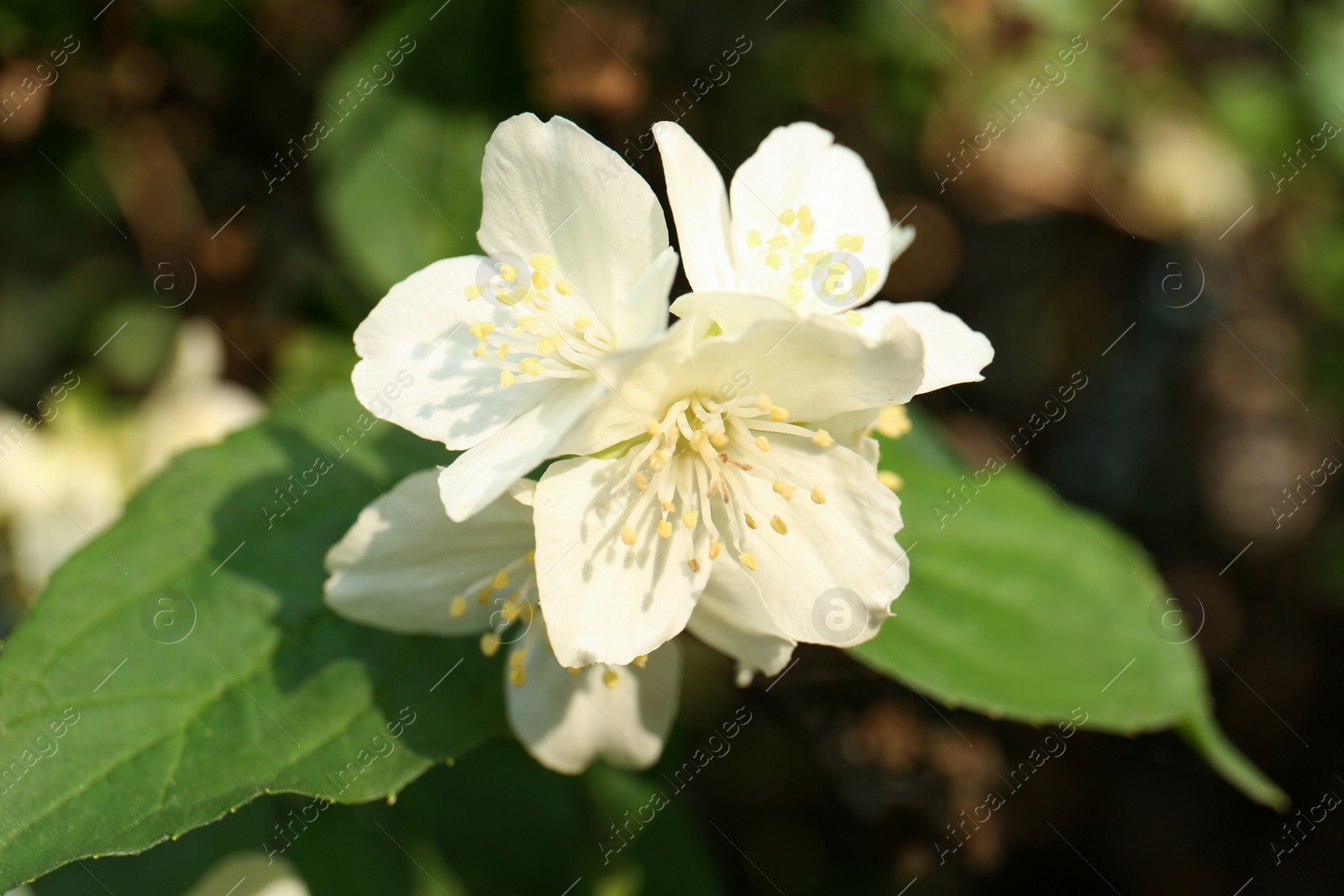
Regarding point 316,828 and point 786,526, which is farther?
point 316,828

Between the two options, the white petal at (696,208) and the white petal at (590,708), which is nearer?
the white petal at (696,208)

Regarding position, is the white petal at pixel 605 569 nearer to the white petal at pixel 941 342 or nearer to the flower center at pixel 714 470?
the flower center at pixel 714 470

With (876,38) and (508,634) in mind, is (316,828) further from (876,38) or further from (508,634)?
(876,38)

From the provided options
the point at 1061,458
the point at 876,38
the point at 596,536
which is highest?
the point at 596,536

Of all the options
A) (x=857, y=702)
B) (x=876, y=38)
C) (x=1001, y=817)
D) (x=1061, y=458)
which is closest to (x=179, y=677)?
(x=857, y=702)

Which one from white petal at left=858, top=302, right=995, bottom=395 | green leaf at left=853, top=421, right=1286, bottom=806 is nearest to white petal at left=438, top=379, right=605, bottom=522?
white petal at left=858, top=302, right=995, bottom=395

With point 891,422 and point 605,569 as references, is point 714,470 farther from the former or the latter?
point 891,422

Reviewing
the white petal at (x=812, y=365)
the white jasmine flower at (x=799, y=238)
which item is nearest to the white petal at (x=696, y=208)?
the white jasmine flower at (x=799, y=238)
